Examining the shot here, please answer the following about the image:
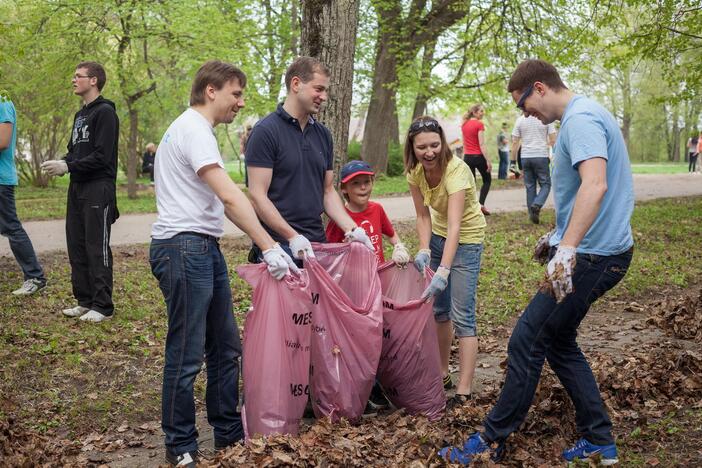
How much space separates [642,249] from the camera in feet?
31.3

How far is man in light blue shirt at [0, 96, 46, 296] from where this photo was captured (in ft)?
21.7

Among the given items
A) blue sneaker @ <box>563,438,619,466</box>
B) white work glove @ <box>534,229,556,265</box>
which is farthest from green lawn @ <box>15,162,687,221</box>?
blue sneaker @ <box>563,438,619,466</box>

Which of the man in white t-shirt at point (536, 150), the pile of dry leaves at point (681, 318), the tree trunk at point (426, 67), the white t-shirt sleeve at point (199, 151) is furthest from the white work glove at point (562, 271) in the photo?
the tree trunk at point (426, 67)

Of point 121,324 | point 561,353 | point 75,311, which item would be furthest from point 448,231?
point 75,311

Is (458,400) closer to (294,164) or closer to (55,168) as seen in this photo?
(294,164)

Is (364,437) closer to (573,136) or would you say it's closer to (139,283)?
(573,136)

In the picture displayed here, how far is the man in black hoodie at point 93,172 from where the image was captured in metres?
5.84

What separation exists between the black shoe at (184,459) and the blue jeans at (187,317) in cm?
2

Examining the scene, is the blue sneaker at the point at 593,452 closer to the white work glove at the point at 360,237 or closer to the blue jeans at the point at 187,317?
the white work glove at the point at 360,237

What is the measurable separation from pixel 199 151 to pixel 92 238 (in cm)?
291

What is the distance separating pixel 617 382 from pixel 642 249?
5638 mm

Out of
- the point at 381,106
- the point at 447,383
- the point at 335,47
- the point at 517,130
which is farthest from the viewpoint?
the point at 381,106

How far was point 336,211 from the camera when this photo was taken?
427 cm

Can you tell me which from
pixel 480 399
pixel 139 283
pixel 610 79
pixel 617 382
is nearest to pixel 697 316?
pixel 617 382
